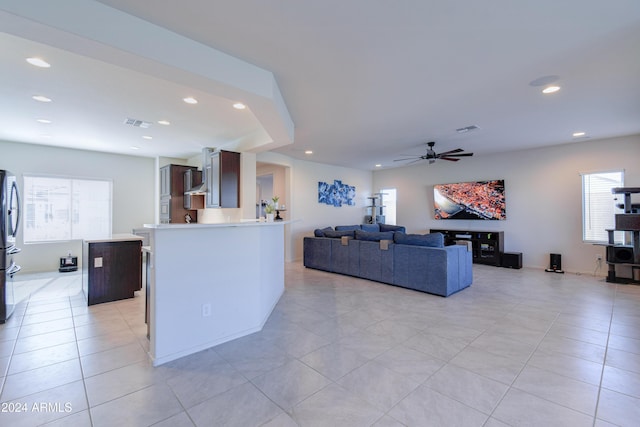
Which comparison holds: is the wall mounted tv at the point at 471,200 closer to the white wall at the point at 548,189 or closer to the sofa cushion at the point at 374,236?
the white wall at the point at 548,189

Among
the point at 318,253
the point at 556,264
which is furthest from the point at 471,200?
the point at 318,253

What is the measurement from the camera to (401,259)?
4688mm

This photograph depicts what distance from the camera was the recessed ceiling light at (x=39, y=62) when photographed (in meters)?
2.58

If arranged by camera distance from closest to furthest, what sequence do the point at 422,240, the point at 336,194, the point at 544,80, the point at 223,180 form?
1. the point at 544,80
2. the point at 422,240
3. the point at 223,180
4. the point at 336,194

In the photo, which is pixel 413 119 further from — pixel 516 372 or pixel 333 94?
pixel 516 372

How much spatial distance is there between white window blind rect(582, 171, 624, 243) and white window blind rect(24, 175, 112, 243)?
9811mm

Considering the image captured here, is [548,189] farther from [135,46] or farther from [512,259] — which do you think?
[135,46]

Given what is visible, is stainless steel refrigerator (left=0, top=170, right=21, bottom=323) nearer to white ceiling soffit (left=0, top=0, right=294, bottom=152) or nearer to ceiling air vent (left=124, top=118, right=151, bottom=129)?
ceiling air vent (left=124, top=118, right=151, bottom=129)

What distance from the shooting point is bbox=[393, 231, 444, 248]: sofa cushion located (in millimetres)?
4469

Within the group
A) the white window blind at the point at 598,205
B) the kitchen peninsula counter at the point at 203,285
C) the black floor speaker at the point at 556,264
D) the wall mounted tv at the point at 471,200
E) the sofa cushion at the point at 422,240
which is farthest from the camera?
the wall mounted tv at the point at 471,200

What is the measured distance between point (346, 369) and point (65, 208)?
710 centimetres

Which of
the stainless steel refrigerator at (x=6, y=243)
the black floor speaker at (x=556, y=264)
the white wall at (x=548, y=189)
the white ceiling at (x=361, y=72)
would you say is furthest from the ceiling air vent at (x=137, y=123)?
the black floor speaker at (x=556, y=264)

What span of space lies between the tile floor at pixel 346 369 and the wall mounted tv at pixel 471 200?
11.2 ft

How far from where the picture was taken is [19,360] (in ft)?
8.02
